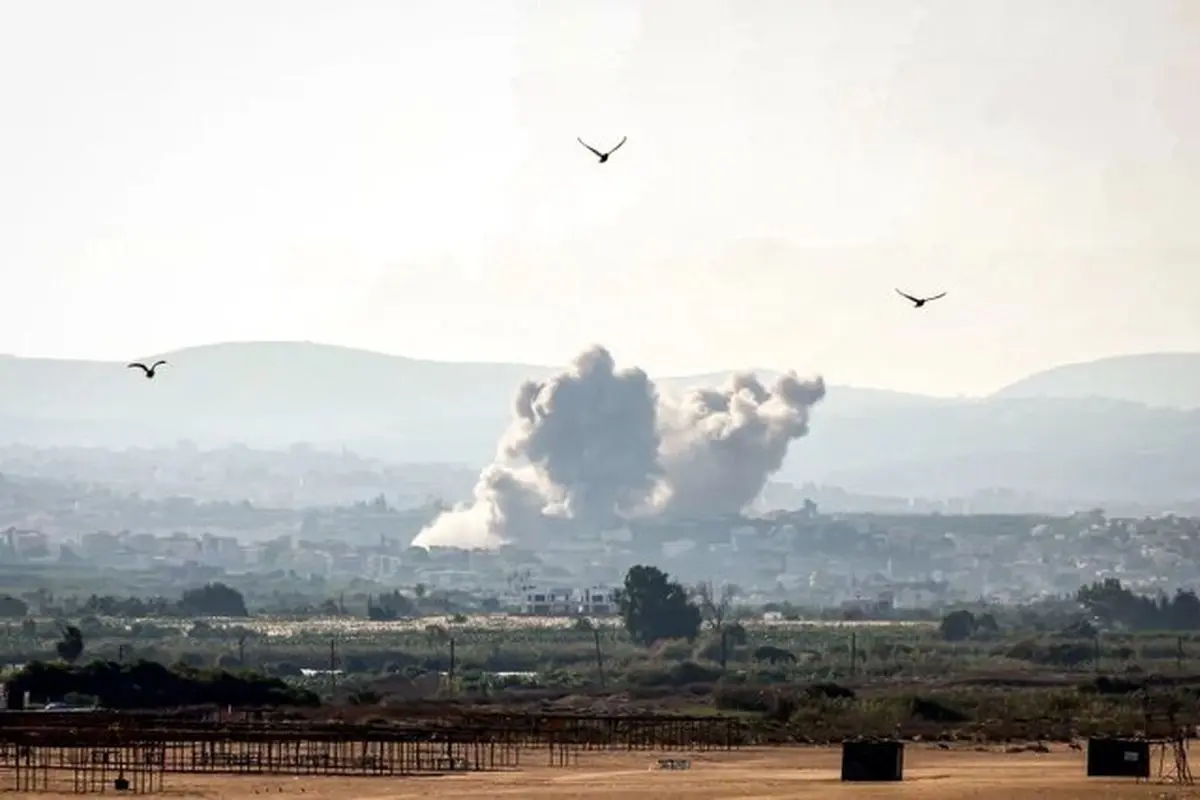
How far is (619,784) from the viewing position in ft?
217

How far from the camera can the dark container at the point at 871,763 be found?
6706 cm

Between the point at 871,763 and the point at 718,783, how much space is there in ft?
11.7

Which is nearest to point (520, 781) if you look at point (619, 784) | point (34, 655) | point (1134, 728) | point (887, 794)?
point (619, 784)

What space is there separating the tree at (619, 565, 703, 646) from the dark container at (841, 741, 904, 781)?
8575cm

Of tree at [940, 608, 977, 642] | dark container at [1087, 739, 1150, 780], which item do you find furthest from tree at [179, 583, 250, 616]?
dark container at [1087, 739, 1150, 780]

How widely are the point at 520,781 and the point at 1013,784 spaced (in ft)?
35.7

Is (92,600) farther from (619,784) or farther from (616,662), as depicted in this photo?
(619,784)

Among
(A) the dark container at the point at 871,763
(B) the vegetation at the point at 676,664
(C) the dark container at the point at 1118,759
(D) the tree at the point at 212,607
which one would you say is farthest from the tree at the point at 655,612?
(A) the dark container at the point at 871,763

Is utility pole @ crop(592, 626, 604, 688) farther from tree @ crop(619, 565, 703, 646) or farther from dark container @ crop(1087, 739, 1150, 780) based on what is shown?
dark container @ crop(1087, 739, 1150, 780)

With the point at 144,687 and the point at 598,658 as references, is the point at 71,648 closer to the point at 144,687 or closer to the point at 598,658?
the point at 144,687

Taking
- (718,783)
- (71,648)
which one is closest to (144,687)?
(71,648)

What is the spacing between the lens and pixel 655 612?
157875mm

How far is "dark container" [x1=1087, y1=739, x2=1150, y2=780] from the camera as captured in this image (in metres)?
68.1

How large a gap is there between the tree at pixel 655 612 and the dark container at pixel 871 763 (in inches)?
3376
